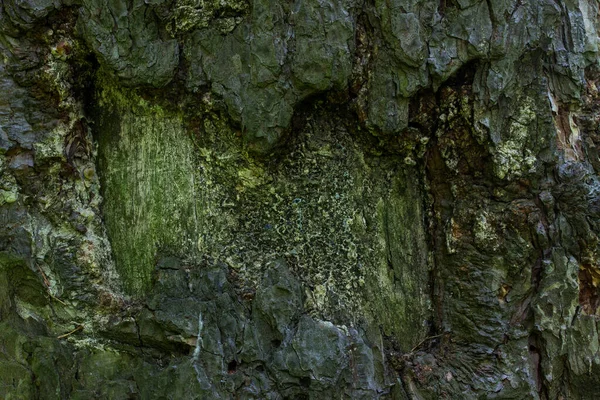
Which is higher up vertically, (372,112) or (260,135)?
(372,112)

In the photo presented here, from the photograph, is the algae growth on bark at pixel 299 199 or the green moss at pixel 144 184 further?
the green moss at pixel 144 184

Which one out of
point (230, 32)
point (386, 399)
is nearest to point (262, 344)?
point (386, 399)

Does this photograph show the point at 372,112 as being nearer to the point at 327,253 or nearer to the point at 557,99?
the point at 327,253

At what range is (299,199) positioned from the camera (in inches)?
64.7

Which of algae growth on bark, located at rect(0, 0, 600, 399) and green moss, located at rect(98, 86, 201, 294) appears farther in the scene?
green moss, located at rect(98, 86, 201, 294)

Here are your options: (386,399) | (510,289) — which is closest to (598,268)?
(510,289)

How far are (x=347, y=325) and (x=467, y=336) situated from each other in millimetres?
336

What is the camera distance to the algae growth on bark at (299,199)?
1.52m

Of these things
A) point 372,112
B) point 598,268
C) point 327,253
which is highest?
point 372,112

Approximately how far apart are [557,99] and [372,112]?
1.71 feet

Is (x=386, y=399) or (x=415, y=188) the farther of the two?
(x=415, y=188)

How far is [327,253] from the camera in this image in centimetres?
164

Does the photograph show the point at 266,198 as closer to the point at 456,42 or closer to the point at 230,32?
the point at 230,32

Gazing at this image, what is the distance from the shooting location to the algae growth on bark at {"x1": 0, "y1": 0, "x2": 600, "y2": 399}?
1520 millimetres
